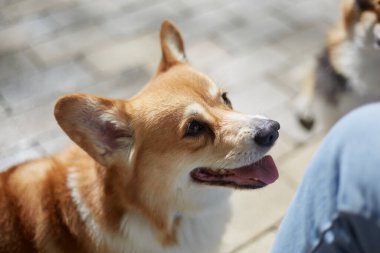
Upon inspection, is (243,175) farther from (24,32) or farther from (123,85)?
(24,32)

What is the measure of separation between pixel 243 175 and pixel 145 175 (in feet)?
1.30

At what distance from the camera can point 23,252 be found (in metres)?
1.81

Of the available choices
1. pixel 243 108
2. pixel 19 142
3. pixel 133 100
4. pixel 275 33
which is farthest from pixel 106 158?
pixel 275 33

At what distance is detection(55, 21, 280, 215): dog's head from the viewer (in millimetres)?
1728

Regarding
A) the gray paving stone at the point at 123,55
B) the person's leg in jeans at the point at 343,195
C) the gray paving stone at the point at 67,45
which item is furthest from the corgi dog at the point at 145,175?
the gray paving stone at the point at 67,45

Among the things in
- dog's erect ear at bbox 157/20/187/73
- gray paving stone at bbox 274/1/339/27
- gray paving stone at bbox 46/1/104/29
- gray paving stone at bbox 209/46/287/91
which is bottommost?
gray paving stone at bbox 209/46/287/91

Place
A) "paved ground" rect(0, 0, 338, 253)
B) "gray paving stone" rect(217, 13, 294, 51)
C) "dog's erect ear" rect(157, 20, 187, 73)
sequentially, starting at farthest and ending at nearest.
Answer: "gray paving stone" rect(217, 13, 294, 51) < "paved ground" rect(0, 0, 338, 253) < "dog's erect ear" rect(157, 20, 187, 73)

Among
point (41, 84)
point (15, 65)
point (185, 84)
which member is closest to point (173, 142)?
point (185, 84)

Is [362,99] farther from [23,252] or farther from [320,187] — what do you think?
[23,252]

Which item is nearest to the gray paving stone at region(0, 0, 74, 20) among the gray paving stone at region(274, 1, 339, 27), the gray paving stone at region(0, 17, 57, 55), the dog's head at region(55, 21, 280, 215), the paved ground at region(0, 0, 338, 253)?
the paved ground at region(0, 0, 338, 253)

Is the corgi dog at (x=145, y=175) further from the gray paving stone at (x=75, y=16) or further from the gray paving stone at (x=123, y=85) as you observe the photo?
the gray paving stone at (x=75, y=16)

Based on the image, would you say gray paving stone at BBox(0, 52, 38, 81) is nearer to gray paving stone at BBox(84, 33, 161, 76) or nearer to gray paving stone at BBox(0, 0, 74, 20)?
gray paving stone at BBox(84, 33, 161, 76)

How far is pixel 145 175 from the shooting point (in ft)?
5.69

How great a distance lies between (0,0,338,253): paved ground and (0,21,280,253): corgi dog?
0.77 m
